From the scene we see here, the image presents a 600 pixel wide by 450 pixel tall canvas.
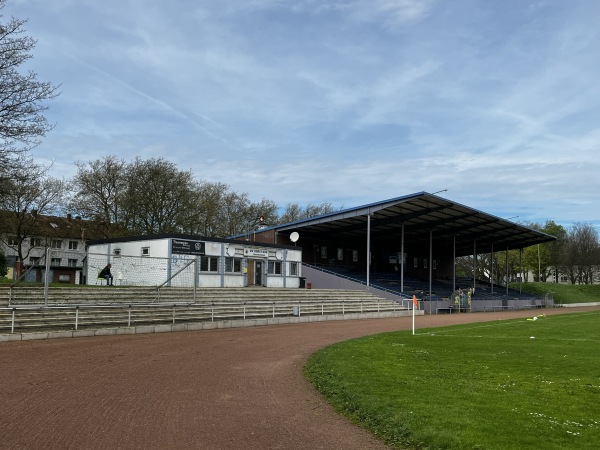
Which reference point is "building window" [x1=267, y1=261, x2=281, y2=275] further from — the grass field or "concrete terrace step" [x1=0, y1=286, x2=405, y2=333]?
the grass field

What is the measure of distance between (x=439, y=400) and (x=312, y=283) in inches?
1504

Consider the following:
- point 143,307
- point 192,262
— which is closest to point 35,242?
point 192,262

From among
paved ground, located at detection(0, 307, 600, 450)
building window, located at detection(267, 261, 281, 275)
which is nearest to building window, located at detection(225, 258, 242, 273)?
building window, located at detection(267, 261, 281, 275)

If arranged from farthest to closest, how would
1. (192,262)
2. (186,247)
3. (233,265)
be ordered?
(233,265) < (186,247) < (192,262)

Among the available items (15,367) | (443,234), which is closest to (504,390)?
(15,367)

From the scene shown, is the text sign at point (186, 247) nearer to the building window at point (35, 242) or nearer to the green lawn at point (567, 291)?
the building window at point (35, 242)

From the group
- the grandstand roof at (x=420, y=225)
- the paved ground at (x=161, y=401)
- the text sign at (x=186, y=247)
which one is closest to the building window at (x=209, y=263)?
the text sign at (x=186, y=247)

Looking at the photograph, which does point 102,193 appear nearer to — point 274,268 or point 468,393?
point 274,268

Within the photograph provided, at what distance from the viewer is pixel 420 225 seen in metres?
50.5

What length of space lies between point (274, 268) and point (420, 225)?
17677 mm

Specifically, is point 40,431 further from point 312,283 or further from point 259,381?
point 312,283

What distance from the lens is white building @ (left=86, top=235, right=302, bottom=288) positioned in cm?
2569

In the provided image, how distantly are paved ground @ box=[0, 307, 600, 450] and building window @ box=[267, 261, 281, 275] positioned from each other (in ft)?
77.7

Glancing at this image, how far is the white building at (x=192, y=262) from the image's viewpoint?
25688 millimetres
